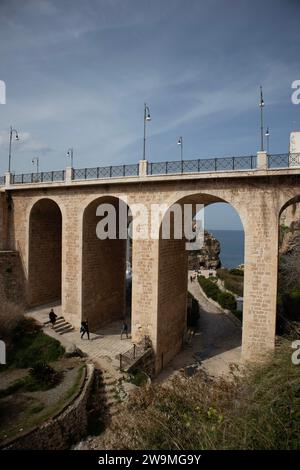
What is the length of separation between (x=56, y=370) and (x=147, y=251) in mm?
5714

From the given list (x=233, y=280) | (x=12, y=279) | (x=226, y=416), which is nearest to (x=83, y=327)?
(x=12, y=279)

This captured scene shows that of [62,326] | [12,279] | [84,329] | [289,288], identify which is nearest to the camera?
[84,329]

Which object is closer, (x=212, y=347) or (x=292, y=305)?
(x=212, y=347)

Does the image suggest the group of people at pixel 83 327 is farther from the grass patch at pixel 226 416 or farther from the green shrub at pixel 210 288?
the green shrub at pixel 210 288

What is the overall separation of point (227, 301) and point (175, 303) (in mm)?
8485

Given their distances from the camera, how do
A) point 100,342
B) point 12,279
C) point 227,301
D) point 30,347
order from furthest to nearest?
point 227,301 < point 12,279 < point 100,342 < point 30,347

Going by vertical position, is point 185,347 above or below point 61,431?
below

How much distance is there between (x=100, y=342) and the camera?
14.2 meters

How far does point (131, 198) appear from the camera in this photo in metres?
13.8

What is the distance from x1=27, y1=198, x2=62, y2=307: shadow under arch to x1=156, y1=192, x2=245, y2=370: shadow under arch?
7179 mm

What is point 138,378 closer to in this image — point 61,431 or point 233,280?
point 61,431

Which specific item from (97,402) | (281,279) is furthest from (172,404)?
(281,279)

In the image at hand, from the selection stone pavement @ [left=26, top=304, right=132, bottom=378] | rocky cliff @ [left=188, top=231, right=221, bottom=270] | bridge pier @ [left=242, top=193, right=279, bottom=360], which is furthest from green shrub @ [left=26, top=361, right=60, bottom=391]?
rocky cliff @ [left=188, top=231, right=221, bottom=270]

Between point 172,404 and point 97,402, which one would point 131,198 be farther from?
point 172,404
